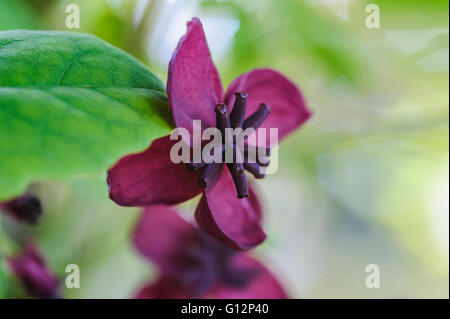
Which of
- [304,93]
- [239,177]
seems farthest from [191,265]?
[304,93]

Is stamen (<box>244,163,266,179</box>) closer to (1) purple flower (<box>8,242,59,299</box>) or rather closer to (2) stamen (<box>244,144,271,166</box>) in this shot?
(2) stamen (<box>244,144,271,166</box>)

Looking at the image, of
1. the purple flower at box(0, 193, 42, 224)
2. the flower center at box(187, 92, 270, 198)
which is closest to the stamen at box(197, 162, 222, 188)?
the flower center at box(187, 92, 270, 198)

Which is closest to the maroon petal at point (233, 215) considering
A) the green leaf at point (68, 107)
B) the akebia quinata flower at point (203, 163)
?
the akebia quinata flower at point (203, 163)

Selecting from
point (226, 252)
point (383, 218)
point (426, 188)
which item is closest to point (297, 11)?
point (226, 252)

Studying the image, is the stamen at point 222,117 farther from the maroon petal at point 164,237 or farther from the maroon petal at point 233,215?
the maroon petal at point 164,237

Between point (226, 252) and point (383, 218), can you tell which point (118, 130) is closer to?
point (226, 252)
